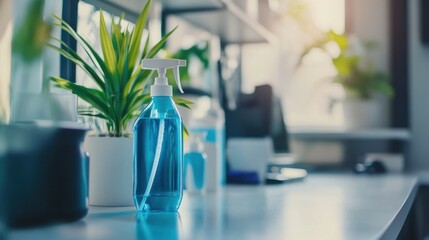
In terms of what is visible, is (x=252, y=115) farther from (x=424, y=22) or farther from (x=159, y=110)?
(x=424, y=22)

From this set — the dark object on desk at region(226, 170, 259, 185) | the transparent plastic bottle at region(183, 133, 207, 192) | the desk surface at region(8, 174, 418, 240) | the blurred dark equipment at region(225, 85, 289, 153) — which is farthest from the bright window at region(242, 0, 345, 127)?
the desk surface at region(8, 174, 418, 240)

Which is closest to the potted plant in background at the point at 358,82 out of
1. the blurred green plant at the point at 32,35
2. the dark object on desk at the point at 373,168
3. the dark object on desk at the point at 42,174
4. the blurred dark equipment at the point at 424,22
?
the blurred dark equipment at the point at 424,22

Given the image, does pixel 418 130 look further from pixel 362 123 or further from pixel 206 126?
pixel 206 126

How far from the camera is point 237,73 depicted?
2.60 metres

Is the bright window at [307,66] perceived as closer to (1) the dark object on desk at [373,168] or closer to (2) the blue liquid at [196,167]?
(1) the dark object on desk at [373,168]

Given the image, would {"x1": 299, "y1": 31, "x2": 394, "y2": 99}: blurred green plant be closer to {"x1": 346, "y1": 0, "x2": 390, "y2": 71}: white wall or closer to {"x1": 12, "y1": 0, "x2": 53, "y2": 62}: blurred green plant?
{"x1": 346, "y1": 0, "x2": 390, "y2": 71}: white wall

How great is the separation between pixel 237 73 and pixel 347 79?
73cm

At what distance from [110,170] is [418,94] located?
7.84 ft

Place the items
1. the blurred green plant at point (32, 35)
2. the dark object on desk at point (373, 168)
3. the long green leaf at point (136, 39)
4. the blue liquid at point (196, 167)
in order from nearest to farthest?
the blurred green plant at point (32, 35) → the long green leaf at point (136, 39) → the blue liquid at point (196, 167) → the dark object on desk at point (373, 168)

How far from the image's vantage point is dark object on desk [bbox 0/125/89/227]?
735 millimetres

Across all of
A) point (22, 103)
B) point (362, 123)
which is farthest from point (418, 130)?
point (22, 103)

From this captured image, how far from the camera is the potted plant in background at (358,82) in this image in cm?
294

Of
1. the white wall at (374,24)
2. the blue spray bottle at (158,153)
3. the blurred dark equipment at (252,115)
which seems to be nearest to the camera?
the blue spray bottle at (158,153)

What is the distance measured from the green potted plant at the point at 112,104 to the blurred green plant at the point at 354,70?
2.02m
